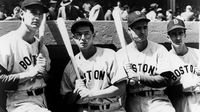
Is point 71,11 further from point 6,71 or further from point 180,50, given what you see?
point 6,71

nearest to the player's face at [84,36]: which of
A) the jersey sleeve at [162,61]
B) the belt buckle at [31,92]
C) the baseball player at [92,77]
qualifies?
the baseball player at [92,77]

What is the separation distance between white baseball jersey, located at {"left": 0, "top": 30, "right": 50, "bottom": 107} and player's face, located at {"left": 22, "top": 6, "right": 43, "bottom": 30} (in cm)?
12

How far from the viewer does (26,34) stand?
8.89 feet

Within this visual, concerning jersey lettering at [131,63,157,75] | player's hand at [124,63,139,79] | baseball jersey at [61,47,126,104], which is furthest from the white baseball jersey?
jersey lettering at [131,63,157,75]

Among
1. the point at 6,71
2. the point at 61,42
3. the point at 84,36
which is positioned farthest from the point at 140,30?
the point at 6,71

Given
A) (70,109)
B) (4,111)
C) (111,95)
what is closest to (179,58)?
(111,95)

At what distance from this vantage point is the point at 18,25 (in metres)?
3.01

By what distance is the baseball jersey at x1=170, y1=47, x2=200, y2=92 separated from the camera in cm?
307

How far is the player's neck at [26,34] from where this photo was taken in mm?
2690

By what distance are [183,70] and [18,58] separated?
1475 mm

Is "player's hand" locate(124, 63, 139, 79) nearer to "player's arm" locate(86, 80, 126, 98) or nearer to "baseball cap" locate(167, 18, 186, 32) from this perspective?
"player's arm" locate(86, 80, 126, 98)

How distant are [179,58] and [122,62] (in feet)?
1.88

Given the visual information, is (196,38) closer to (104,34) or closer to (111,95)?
(104,34)

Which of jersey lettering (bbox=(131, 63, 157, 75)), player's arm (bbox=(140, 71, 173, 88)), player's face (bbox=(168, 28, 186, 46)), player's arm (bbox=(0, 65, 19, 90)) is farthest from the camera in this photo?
player's face (bbox=(168, 28, 186, 46))
